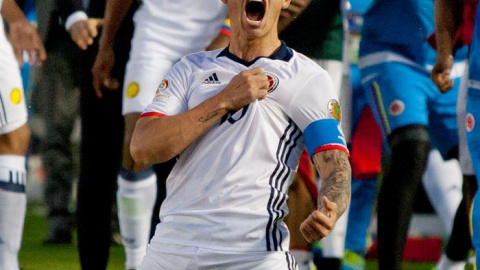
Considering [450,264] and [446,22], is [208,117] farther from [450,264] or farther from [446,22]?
[450,264]

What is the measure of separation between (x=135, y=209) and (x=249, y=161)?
224 centimetres

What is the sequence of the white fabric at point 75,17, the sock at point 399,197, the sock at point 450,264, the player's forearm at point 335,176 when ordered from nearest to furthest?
the player's forearm at point 335,176 → the sock at point 399,197 → the sock at point 450,264 → the white fabric at point 75,17

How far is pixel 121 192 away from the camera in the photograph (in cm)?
587

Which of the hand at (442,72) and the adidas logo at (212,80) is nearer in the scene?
the adidas logo at (212,80)

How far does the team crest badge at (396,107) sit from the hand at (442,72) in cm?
29

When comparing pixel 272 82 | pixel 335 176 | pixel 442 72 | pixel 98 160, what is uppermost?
pixel 272 82

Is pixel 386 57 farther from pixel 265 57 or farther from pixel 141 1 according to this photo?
pixel 265 57

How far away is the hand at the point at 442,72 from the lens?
5.54 meters

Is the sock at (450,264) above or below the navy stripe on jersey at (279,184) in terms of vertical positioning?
below

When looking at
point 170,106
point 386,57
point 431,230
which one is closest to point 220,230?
point 170,106

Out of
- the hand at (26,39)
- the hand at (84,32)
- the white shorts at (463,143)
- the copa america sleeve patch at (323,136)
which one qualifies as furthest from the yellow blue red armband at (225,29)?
the copa america sleeve patch at (323,136)

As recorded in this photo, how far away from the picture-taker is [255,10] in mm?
3822

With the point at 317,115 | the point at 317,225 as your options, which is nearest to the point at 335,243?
the point at 317,115

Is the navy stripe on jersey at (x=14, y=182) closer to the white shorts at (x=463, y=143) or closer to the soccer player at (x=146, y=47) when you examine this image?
the soccer player at (x=146, y=47)
